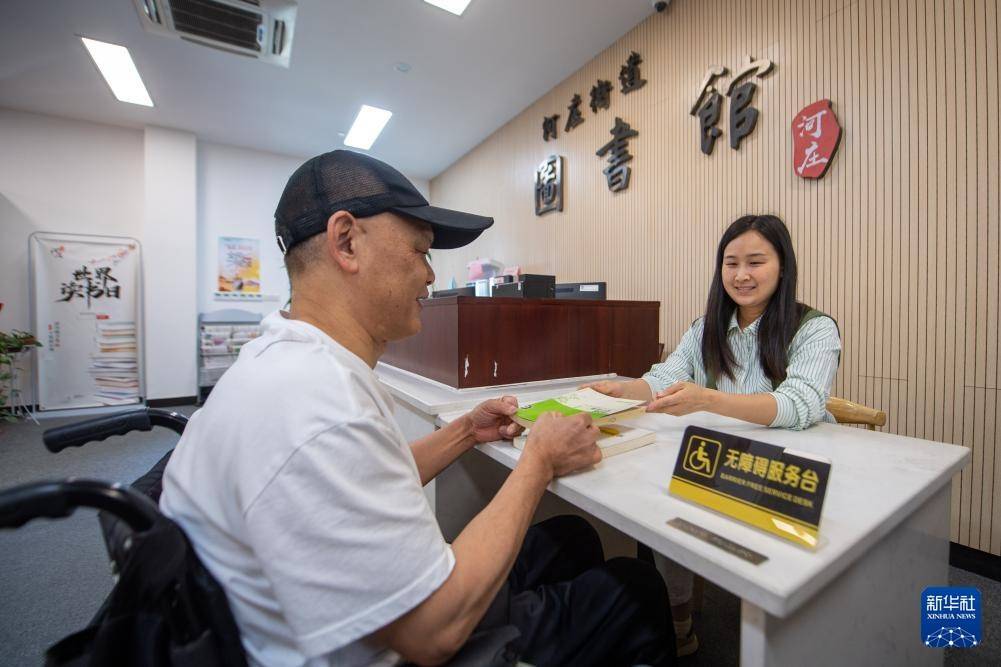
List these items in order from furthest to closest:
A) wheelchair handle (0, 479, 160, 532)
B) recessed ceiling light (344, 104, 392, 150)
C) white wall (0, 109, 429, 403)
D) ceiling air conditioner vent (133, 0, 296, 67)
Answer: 1. white wall (0, 109, 429, 403)
2. recessed ceiling light (344, 104, 392, 150)
3. ceiling air conditioner vent (133, 0, 296, 67)
4. wheelchair handle (0, 479, 160, 532)

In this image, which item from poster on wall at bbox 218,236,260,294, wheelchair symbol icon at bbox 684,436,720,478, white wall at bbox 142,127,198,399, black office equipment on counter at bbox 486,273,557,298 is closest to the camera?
wheelchair symbol icon at bbox 684,436,720,478

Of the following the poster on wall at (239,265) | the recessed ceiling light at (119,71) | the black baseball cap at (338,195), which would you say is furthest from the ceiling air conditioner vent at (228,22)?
A: the black baseball cap at (338,195)

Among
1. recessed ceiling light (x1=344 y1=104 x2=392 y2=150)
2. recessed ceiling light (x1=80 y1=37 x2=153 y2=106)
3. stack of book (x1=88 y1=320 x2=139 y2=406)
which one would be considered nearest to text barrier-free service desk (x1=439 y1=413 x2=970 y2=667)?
recessed ceiling light (x1=344 y1=104 x2=392 y2=150)

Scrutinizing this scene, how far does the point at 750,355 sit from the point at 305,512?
55.7 inches

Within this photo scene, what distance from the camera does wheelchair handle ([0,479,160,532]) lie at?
0.36 m

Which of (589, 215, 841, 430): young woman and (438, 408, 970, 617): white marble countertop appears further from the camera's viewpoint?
(589, 215, 841, 430): young woman

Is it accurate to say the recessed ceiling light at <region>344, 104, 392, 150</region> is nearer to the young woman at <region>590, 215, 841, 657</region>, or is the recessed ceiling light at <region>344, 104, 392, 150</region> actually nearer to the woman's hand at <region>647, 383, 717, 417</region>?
the young woman at <region>590, 215, 841, 657</region>

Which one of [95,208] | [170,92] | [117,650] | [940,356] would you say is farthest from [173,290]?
[940,356]

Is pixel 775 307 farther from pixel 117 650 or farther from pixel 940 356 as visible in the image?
pixel 117 650

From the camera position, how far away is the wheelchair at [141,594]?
39 centimetres

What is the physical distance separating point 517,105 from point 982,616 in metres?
4.51

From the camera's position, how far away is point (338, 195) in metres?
0.72

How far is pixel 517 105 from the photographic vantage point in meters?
4.18

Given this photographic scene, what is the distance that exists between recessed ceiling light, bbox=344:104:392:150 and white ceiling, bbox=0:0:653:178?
0.29 ft
